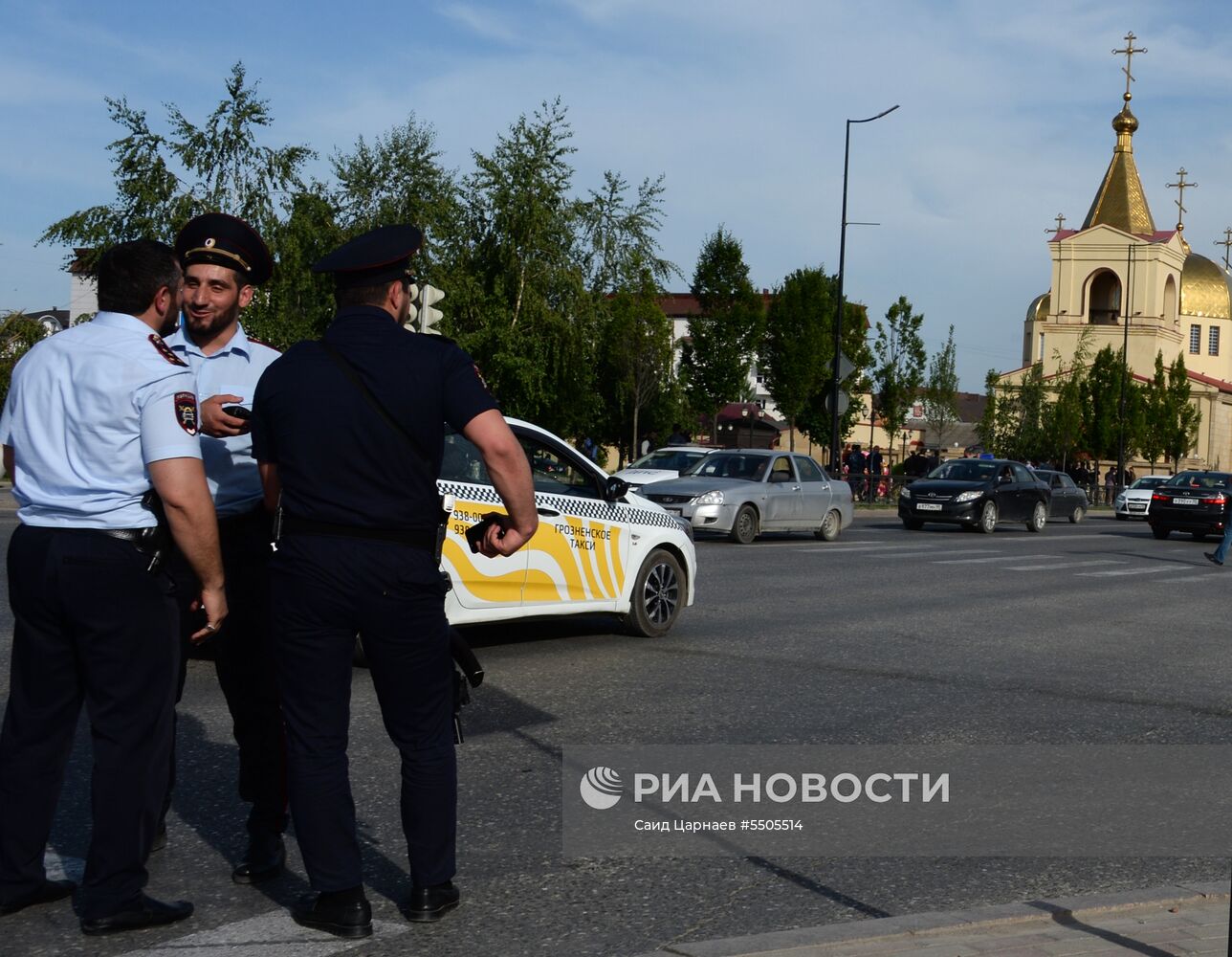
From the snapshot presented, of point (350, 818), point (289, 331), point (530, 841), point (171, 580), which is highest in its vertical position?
point (289, 331)

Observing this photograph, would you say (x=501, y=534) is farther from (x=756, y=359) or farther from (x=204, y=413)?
(x=756, y=359)

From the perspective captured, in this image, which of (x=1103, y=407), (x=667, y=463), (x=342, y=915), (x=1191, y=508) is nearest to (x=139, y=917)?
→ (x=342, y=915)

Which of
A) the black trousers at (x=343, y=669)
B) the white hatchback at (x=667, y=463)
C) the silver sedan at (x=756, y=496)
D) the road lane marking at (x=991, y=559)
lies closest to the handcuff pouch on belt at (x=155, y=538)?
the black trousers at (x=343, y=669)

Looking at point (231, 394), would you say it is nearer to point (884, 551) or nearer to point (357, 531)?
point (357, 531)

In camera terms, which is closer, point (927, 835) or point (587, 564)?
point (927, 835)

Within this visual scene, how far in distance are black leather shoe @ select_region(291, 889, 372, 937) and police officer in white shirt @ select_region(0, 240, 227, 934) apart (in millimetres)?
453

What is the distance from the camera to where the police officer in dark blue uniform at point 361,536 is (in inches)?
163

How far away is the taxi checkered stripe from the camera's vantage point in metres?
9.22

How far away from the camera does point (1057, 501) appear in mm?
37688

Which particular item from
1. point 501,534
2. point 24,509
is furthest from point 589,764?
point 24,509

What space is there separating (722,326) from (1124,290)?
48477 mm

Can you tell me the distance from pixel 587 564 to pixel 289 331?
26.5m

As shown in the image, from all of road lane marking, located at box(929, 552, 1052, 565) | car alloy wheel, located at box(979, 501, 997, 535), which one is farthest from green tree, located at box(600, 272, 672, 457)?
road lane marking, located at box(929, 552, 1052, 565)

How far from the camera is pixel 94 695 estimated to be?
13.8 ft
